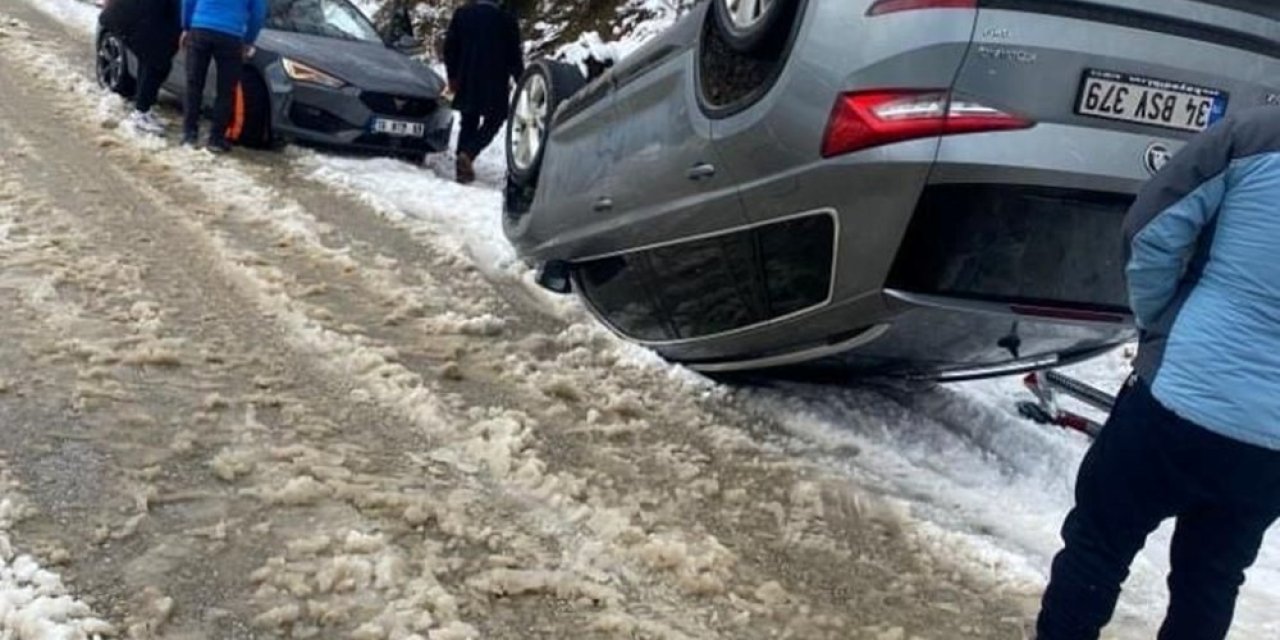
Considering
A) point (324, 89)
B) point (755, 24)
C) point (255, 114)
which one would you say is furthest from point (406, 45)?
point (755, 24)

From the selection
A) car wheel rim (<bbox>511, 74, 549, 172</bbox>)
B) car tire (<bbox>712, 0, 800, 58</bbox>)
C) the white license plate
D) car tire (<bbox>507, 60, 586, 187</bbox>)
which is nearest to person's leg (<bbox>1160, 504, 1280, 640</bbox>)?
car tire (<bbox>712, 0, 800, 58</bbox>)

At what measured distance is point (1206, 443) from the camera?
275cm

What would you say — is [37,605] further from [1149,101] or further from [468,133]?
[468,133]

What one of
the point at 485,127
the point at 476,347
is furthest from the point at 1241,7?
the point at 485,127

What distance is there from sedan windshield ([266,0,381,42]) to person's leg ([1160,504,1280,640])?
9.05m

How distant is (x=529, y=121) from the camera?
7258 mm

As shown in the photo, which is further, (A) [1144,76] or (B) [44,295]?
(B) [44,295]

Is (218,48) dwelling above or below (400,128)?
above

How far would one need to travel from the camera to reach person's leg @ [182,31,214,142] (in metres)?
9.00

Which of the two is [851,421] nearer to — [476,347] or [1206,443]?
[476,347]

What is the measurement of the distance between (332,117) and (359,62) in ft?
2.38

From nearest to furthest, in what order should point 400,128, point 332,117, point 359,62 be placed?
1. point 332,117
2. point 400,128
3. point 359,62

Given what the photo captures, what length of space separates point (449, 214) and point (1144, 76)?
510cm

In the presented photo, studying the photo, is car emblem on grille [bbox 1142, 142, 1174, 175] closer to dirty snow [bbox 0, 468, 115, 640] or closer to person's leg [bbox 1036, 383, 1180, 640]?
person's leg [bbox 1036, 383, 1180, 640]
